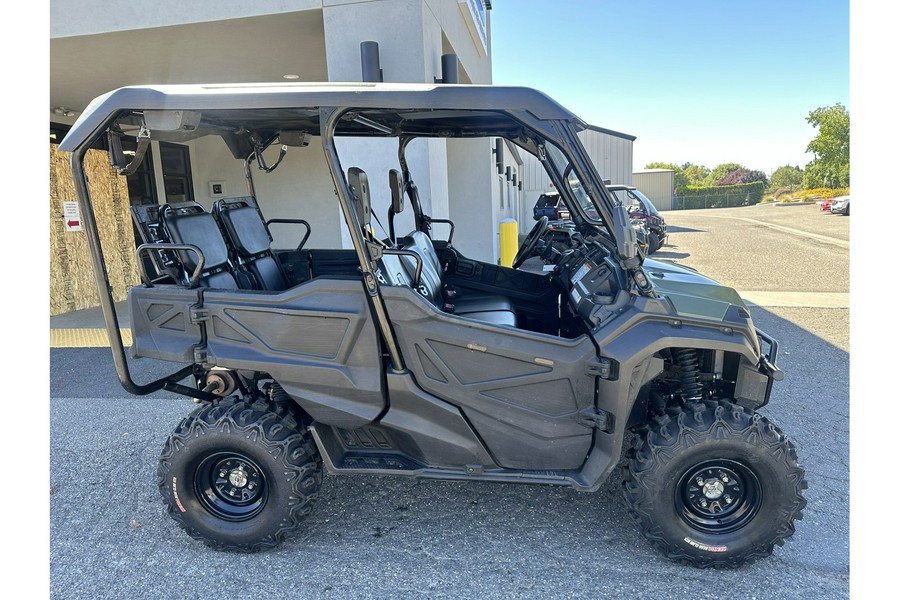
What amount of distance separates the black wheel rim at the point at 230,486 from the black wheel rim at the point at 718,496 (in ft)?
6.38

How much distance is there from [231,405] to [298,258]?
159cm

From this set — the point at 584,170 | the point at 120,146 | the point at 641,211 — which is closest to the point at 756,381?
the point at 584,170

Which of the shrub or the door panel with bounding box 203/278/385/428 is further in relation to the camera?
the shrub

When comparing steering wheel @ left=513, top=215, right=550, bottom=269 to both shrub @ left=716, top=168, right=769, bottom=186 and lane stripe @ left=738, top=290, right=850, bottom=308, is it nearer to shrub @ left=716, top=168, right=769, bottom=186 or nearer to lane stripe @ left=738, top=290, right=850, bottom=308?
lane stripe @ left=738, top=290, right=850, bottom=308

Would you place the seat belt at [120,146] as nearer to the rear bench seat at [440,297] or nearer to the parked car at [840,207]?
the rear bench seat at [440,297]

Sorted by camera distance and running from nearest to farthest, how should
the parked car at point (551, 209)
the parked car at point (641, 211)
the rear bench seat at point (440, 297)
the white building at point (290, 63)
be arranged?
the rear bench seat at point (440, 297)
the parked car at point (551, 209)
the white building at point (290, 63)
the parked car at point (641, 211)

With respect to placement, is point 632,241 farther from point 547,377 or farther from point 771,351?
point 771,351

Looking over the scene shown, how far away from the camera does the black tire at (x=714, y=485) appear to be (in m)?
2.43

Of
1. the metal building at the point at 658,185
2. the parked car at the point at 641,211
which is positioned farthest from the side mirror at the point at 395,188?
the metal building at the point at 658,185

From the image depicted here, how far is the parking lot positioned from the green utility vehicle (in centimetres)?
17

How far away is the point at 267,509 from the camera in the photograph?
8.74 ft

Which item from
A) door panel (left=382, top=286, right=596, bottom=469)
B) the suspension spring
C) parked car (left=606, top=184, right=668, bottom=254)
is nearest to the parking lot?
door panel (left=382, top=286, right=596, bottom=469)

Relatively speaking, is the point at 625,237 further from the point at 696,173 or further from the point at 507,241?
the point at 696,173

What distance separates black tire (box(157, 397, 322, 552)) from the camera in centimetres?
264
